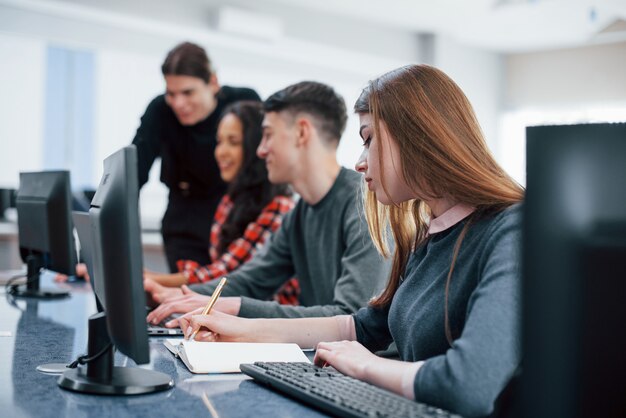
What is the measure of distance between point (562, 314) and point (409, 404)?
31cm

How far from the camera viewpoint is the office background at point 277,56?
14.9ft

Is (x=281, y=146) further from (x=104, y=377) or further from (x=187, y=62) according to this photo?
(x=104, y=377)

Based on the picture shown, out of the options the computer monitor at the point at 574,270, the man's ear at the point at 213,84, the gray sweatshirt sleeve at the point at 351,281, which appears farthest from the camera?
the man's ear at the point at 213,84

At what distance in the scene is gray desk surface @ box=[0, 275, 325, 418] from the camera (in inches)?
34.6

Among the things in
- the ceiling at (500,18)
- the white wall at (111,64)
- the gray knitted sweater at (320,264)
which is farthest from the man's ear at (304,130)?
the ceiling at (500,18)

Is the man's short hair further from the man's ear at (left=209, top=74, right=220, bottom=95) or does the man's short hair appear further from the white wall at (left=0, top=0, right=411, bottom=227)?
the white wall at (left=0, top=0, right=411, bottom=227)

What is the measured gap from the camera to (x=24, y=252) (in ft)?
7.92

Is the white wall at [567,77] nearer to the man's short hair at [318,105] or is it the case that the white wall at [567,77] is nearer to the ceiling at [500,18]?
the ceiling at [500,18]

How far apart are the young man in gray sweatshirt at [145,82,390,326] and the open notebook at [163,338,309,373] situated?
509 mm

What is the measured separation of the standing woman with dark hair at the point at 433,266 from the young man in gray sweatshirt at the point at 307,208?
0.42 m

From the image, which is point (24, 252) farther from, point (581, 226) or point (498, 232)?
point (581, 226)

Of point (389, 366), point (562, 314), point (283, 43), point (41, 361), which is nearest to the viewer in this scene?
point (562, 314)

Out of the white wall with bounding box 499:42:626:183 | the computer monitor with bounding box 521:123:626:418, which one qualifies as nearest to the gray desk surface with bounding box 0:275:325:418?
the computer monitor with bounding box 521:123:626:418

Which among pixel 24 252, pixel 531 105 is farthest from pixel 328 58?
pixel 24 252
